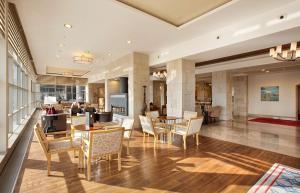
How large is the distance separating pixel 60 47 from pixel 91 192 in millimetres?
6446

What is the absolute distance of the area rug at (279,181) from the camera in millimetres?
2529

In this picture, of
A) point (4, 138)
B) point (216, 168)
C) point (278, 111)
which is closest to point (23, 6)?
point (4, 138)

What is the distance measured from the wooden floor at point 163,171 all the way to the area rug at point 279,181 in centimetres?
11

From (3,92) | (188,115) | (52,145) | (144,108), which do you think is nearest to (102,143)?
(52,145)

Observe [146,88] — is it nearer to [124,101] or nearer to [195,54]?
[124,101]

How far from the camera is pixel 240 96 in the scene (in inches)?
487

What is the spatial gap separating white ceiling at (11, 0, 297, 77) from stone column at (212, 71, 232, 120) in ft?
16.5

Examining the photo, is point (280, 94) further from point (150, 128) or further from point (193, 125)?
point (150, 128)

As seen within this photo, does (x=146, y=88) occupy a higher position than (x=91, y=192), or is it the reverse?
(x=146, y=88)

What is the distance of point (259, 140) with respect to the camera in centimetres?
533

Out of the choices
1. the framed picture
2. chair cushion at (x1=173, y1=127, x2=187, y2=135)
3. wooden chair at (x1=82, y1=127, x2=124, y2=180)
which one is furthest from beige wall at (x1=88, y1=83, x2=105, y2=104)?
the framed picture

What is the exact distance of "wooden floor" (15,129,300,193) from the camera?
104 inches

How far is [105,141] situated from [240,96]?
1217cm

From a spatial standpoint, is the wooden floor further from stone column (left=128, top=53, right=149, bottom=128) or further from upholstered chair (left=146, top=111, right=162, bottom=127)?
stone column (left=128, top=53, right=149, bottom=128)
